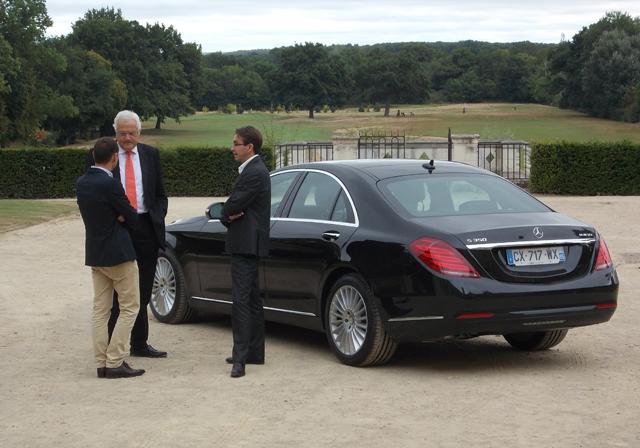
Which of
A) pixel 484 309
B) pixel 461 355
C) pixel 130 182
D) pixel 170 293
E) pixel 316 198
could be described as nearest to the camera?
pixel 484 309

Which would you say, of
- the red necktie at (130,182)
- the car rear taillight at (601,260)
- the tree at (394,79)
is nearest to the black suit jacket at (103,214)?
the red necktie at (130,182)

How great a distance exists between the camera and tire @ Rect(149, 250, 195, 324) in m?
11.2

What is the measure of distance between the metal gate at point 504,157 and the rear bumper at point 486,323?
3002cm

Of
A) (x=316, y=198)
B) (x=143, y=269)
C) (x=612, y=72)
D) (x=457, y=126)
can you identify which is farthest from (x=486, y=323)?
(x=612, y=72)

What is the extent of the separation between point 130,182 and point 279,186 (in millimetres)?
1451

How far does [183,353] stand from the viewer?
32.5 feet

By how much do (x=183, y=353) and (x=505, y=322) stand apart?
112 inches

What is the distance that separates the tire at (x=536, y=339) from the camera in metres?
9.65

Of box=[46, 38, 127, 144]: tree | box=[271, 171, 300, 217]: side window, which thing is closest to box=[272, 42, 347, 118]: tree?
box=[46, 38, 127, 144]: tree

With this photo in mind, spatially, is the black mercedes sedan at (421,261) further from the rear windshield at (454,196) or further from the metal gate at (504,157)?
the metal gate at (504,157)

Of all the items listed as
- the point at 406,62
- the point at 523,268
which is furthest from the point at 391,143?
the point at 406,62

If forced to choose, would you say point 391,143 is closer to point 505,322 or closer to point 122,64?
point 505,322

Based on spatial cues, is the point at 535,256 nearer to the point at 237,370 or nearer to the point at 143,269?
the point at 237,370

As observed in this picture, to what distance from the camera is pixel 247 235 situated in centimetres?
897
